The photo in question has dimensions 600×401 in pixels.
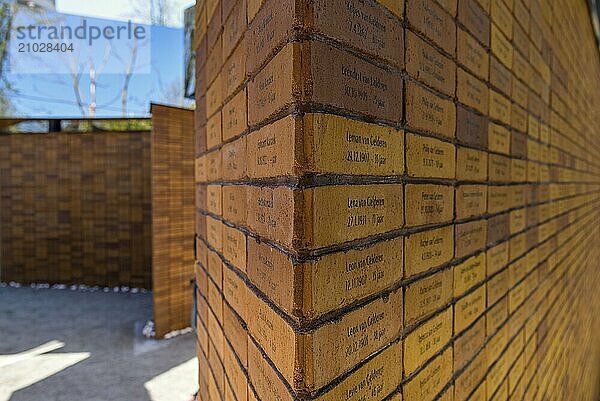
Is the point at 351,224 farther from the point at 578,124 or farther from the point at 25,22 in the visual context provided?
the point at 25,22

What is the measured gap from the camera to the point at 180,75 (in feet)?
22.3

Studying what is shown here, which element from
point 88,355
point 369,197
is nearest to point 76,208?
→ point 88,355

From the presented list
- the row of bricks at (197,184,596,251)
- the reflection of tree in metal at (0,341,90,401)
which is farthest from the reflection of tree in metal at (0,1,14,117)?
the row of bricks at (197,184,596,251)

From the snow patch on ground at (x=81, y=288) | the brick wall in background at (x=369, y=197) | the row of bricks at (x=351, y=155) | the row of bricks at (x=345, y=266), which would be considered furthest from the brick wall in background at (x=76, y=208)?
the row of bricks at (x=345, y=266)

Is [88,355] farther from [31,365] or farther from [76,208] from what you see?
[76,208]

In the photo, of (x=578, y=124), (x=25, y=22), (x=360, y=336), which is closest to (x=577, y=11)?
(x=578, y=124)

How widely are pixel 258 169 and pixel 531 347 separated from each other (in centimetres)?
130

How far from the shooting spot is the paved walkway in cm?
336

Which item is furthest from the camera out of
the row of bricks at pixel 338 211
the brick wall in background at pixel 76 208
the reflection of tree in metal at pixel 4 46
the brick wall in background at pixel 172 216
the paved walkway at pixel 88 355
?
the reflection of tree in metal at pixel 4 46

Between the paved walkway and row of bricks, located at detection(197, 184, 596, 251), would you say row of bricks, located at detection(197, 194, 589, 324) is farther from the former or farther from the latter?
the paved walkway

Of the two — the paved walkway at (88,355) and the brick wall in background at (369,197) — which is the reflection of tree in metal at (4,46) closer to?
the paved walkway at (88,355)

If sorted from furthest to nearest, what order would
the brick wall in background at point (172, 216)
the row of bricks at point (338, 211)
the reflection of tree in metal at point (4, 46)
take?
the reflection of tree in metal at point (4, 46), the brick wall in background at point (172, 216), the row of bricks at point (338, 211)

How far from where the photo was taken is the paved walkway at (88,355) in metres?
3.36

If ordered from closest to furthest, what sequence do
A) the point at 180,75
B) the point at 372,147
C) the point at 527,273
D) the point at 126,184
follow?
1. the point at 372,147
2. the point at 527,273
3. the point at 126,184
4. the point at 180,75
